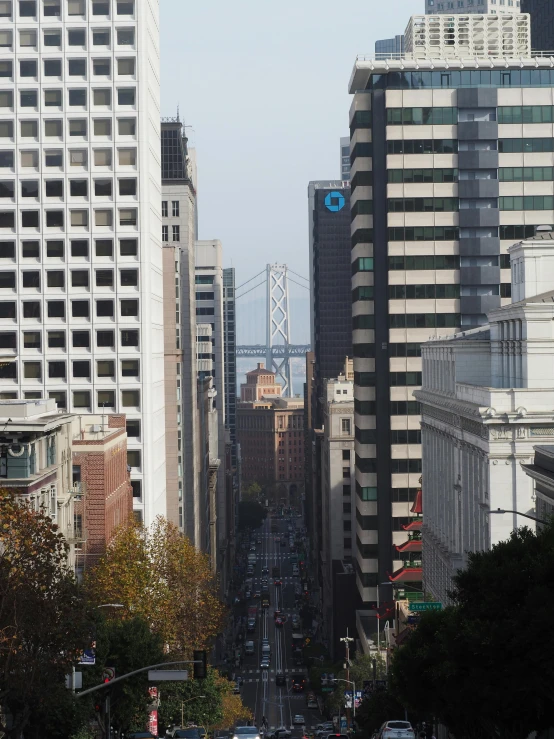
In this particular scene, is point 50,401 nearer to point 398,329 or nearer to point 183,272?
point 398,329

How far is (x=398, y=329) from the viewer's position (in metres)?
147

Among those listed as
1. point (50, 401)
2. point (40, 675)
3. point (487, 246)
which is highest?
point (487, 246)

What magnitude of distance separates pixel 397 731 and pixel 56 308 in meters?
58.3

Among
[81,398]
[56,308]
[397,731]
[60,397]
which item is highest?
[56,308]

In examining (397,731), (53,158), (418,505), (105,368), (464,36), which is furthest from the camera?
(464,36)

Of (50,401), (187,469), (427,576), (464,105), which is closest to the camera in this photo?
(50,401)

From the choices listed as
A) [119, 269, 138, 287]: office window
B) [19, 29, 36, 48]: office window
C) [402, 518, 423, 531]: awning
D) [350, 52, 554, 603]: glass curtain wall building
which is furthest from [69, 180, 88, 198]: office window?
[402, 518, 423, 531]: awning

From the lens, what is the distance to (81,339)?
417ft

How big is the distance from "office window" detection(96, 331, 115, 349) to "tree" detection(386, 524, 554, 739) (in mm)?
71092

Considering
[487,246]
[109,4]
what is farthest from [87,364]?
[487,246]

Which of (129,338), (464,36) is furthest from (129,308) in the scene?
(464,36)

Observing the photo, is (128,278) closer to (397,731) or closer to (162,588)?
(162,588)

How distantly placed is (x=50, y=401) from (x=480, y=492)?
30.0m

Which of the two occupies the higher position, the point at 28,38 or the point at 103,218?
the point at 28,38
